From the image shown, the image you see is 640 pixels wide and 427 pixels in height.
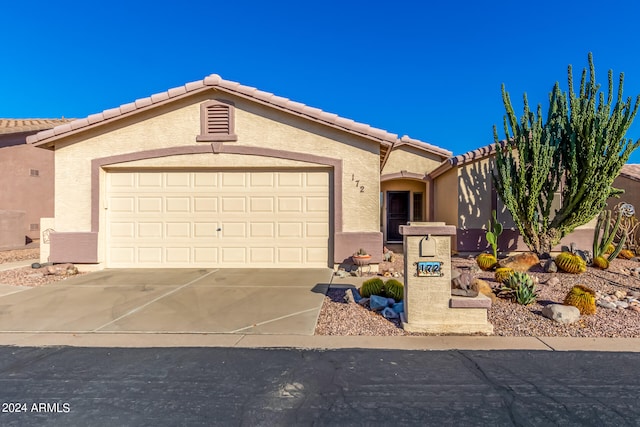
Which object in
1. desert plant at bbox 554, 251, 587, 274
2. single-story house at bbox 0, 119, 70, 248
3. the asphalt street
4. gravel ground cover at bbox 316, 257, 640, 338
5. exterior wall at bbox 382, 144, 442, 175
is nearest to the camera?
the asphalt street

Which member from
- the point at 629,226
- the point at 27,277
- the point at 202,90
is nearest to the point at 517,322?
the point at 202,90

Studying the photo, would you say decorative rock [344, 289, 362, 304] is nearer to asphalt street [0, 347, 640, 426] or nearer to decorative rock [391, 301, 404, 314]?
decorative rock [391, 301, 404, 314]

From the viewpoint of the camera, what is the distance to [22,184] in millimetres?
13844

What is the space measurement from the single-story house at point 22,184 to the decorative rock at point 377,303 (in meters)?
14.2

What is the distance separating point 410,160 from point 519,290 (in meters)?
9.78

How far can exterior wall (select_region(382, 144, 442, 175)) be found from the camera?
47.8 ft

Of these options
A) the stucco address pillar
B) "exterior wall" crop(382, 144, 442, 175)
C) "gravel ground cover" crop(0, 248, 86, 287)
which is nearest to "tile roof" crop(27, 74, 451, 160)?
"gravel ground cover" crop(0, 248, 86, 287)

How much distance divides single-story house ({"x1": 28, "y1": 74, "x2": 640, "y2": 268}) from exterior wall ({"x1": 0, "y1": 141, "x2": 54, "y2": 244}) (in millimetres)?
6836

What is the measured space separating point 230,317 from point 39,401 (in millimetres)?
2525

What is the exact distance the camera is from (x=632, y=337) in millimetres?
4375

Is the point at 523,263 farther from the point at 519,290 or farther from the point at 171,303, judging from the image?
the point at 171,303

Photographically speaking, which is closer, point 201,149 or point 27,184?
point 201,149

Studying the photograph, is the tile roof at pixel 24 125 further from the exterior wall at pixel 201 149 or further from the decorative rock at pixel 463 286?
the decorative rock at pixel 463 286

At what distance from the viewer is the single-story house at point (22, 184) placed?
41.7 feet
